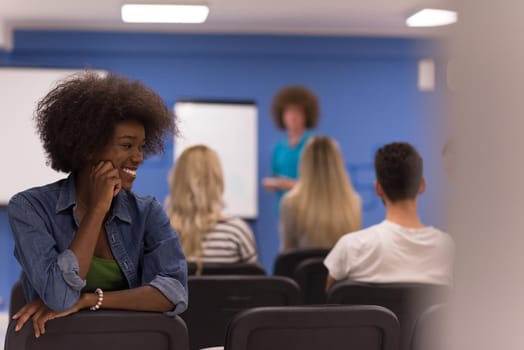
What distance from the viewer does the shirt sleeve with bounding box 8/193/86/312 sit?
6.20 feet

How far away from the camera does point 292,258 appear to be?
3744mm

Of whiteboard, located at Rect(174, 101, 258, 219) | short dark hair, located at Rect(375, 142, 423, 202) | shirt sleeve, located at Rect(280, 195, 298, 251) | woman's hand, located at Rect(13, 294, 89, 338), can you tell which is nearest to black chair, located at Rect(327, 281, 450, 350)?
short dark hair, located at Rect(375, 142, 423, 202)

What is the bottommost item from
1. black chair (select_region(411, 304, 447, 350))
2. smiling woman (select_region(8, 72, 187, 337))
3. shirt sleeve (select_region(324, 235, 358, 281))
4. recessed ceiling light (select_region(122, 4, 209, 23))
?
black chair (select_region(411, 304, 447, 350))

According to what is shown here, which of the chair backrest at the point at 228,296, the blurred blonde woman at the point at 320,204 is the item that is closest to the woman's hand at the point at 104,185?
the chair backrest at the point at 228,296

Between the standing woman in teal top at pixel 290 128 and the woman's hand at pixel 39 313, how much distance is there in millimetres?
4945

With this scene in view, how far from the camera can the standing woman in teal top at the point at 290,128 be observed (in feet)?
22.7

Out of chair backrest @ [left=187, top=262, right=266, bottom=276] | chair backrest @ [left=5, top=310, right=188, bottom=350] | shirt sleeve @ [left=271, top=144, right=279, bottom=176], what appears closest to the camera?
chair backrest @ [left=5, top=310, right=188, bottom=350]

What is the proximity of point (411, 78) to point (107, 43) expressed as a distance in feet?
9.46

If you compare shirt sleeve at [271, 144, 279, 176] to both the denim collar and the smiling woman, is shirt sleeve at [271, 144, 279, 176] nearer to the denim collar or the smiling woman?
the smiling woman

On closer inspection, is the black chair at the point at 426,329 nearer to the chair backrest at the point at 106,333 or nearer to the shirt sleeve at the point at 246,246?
the chair backrest at the point at 106,333

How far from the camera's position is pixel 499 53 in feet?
2.47

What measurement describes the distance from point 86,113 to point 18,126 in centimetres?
527

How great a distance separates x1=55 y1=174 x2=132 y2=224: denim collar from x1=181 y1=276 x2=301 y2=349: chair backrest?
61 cm

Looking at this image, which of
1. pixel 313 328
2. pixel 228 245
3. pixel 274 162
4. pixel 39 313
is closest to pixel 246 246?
pixel 228 245
